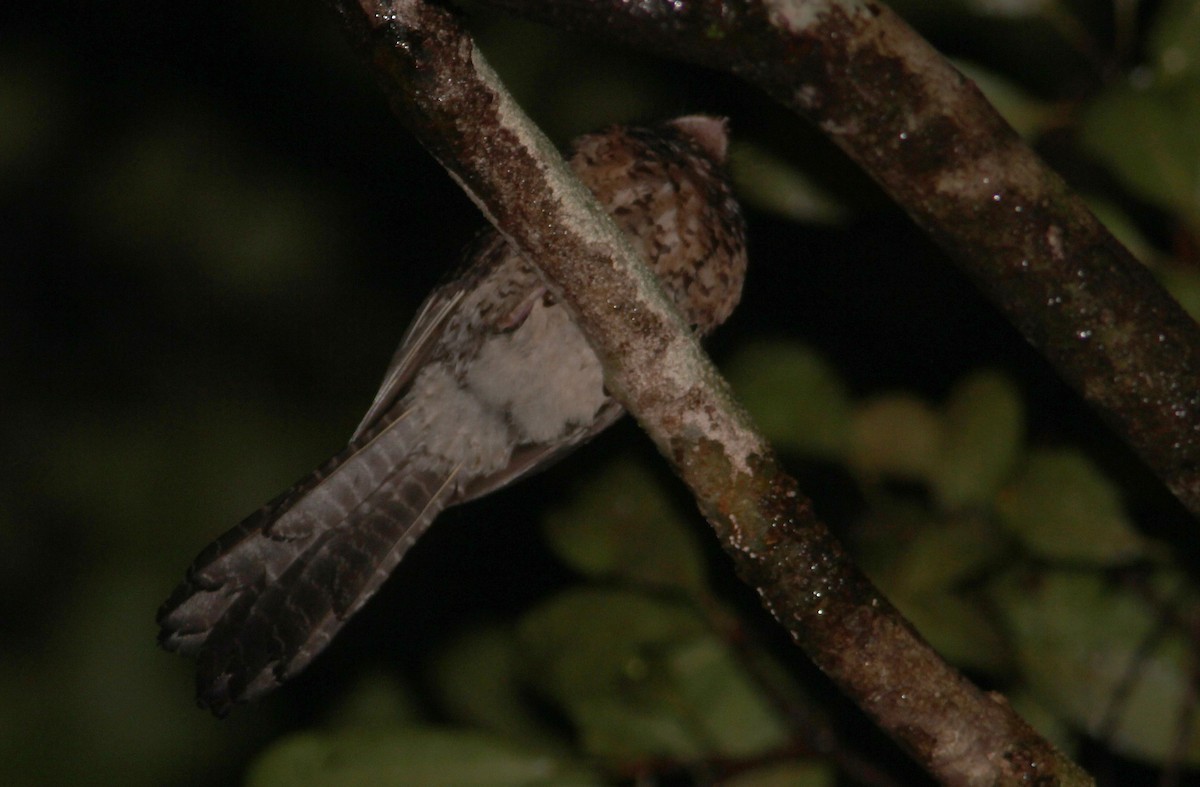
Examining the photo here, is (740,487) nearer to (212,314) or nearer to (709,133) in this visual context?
(709,133)

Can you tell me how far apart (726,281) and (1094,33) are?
1.24 metres

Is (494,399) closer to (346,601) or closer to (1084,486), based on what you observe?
(346,601)

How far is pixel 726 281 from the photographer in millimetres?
2674

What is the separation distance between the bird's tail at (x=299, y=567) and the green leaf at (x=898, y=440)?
88 cm

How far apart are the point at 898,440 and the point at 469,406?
0.91 metres

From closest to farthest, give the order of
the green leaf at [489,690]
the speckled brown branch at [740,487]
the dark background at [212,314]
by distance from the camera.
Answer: the speckled brown branch at [740,487]
the green leaf at [489,690]
the dark background at [212,314]

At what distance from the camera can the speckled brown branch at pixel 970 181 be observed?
1.79 m

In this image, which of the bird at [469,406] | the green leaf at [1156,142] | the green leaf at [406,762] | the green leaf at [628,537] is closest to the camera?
the green leaf at [1156,142]

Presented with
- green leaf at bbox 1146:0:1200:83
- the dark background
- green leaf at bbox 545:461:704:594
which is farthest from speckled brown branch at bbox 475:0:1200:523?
the dark background

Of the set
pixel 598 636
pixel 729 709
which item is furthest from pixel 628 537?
pixel 729 709

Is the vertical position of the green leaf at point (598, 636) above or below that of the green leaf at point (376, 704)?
below

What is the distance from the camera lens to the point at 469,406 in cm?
273

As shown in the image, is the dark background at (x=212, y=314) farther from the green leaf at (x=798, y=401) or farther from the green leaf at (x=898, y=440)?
the green leaf at (x=898, y=440)

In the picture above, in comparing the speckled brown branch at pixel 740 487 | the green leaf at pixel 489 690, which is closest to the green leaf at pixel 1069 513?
the speckled brown branch at pixel 740 487
